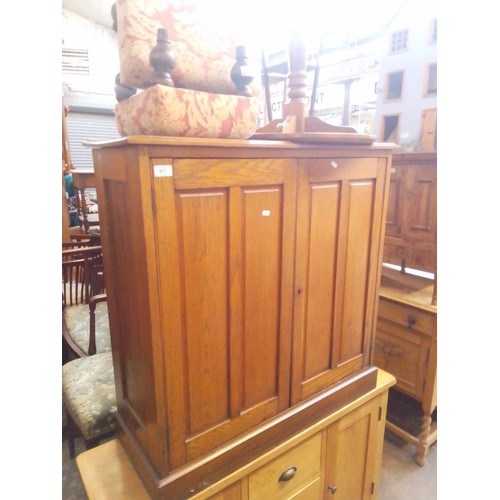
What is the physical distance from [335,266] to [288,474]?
706mm

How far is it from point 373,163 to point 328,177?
216mm

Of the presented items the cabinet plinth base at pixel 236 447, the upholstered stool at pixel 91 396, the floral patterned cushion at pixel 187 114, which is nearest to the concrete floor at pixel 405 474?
the cabinet plinth base at pixel 236 447

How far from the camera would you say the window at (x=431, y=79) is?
5.88 feet

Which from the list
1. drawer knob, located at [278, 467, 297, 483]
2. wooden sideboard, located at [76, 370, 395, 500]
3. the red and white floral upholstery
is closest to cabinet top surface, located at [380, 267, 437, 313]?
Answer: wooden sideboard, located at [76, 370, 395, 500]

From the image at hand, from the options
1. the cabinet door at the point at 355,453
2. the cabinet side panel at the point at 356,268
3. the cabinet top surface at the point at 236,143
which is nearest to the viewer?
the cabinet top surface at the point at 236,143

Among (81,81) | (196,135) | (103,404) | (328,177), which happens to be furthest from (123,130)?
(81,81)

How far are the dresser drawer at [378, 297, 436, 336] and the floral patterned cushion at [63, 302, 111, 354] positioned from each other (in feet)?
5.10

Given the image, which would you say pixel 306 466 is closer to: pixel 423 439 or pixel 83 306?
pixel 423 439

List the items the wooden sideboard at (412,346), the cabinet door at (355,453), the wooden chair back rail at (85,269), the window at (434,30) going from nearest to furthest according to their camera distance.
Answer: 1. the cabinet door at (355,453)
2. the window at (434,30)
3. the wooden sideboard at (412,346)
4. the wooden chair back rail at (85,269)

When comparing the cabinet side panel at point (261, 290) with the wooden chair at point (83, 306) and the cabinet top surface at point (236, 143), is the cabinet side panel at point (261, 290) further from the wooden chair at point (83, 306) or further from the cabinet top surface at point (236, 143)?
the wooden chair at point (83, 306)

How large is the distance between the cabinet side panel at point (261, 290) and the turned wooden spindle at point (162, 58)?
1.02 ft

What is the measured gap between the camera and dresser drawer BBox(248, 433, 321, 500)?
1.12m

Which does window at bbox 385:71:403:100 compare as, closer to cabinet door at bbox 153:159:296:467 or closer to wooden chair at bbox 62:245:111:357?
cabinet door at bbox 153:159:296:467

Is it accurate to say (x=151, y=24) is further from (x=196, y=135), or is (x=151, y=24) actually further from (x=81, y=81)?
(x=81, y=81)
